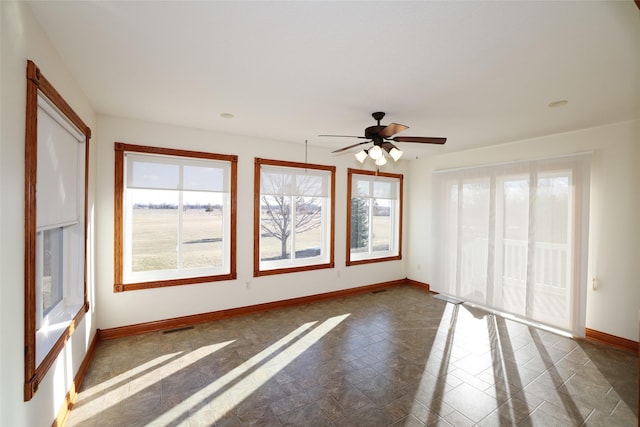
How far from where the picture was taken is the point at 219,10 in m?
1.68

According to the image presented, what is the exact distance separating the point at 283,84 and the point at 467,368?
323cm

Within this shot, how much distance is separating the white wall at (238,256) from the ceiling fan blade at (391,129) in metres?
2.15

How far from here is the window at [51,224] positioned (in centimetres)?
167

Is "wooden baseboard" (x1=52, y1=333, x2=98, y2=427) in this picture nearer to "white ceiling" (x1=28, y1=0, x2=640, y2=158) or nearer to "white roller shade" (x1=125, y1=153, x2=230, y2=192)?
"white roller shade" (x1=125, y1=153, x2=230, y2=192)

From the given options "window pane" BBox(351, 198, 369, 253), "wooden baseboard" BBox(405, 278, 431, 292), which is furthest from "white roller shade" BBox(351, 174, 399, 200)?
"wooden baseboard" BBox(405, 278, 431, 292)

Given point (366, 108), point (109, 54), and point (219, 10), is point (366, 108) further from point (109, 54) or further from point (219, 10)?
point (109, 54)

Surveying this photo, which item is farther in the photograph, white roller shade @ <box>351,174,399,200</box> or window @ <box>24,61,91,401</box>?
white roller shade @ <box>351,174,399,200</box>

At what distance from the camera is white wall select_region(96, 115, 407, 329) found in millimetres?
3549

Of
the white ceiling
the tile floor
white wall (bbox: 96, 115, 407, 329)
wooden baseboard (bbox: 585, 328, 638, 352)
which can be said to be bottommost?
the tile floor

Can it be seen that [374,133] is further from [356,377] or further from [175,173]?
[175,173]

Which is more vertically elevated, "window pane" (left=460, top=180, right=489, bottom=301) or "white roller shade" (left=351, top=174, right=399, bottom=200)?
"white roller shade" (left=351, top=174, right=399, bottom=200)

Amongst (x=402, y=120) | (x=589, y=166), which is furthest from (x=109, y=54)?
→ (x=589, y=166)

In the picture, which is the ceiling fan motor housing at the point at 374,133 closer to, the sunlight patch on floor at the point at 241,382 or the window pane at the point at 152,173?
the sunlight patch on floor at the point at 241,382

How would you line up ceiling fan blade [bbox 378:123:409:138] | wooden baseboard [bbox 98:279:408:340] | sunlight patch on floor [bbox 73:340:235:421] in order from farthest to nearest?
wooden baseboard [bbox 98:279:408:340] < ceiling fan blade [bbox 378:123:409:138] < sunlight patch on floor [bbox 73:340:235:421]
